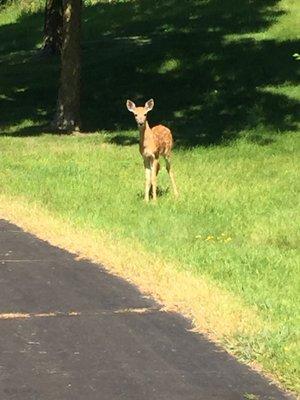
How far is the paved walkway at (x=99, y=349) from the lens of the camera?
6.36 m

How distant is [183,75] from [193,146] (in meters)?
7.32

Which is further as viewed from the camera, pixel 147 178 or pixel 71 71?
pixel 71 71

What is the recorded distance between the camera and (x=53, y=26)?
31297 millimetres

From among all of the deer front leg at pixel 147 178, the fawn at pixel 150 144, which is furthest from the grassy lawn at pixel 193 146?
the fawn at pixel 150 144

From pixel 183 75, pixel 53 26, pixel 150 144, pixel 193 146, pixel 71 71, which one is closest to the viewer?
pixel 150 144

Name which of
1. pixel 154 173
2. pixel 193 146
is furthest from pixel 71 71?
pixel 154 173

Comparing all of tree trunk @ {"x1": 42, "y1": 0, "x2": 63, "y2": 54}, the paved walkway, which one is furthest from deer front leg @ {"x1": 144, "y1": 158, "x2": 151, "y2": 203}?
tree trunk @ {"x1": 42, "y1": 0, "x2": 63, "y2": 54}

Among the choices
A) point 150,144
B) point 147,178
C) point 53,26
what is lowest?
point 147,178

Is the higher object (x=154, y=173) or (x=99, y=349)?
(x=99, y=349)

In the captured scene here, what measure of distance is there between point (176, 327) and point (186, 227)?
15.1 feet

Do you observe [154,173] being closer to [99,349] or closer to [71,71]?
[99,349]

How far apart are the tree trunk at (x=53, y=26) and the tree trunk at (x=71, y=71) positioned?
913cm

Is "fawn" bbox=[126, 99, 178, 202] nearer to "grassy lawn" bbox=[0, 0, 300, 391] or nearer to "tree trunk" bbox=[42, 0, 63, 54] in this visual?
"grassy lawn" bbox=[0, 0, 300, 391]

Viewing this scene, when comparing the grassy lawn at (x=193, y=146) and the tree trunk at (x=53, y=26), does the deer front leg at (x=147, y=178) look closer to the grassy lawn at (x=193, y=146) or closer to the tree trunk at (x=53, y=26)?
the grassy lawn at (x=193, y=146)
